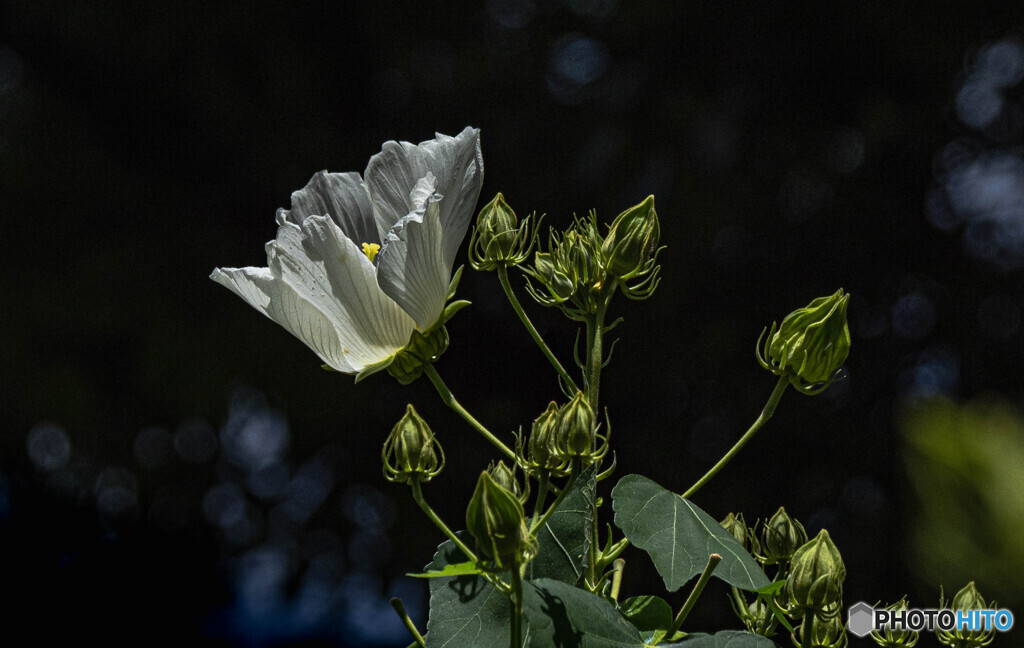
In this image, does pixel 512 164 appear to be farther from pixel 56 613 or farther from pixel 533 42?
pixel 56 613

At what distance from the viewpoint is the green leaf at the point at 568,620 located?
37 centimetres

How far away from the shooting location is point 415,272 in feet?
1.39

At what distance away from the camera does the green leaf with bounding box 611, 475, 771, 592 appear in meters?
0.42

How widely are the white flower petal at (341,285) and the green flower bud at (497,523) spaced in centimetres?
12

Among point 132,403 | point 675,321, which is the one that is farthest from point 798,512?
point 132,403

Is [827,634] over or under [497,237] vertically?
under

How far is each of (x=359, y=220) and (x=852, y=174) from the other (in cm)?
226

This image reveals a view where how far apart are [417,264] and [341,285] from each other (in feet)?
0.13

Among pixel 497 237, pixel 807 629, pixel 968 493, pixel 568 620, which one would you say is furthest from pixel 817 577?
pixel 968 493

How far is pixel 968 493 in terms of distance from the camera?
178cm

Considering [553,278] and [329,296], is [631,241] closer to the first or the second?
[553,278]

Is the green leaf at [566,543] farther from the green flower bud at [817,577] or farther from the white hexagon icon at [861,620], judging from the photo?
the white hexagon icon at [861,620]

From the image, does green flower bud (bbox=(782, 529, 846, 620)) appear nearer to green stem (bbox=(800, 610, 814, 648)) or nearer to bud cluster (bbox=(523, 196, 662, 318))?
green stem (bbox=(800, 610, 814, 648))

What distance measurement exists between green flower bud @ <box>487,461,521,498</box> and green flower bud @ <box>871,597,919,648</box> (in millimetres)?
235
